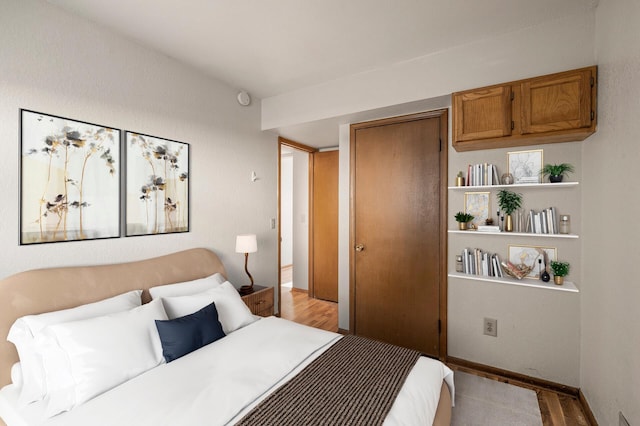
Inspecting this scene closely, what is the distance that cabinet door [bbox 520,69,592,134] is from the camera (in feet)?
6.24

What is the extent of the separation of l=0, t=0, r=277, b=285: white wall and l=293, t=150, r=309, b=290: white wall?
3.83 ft

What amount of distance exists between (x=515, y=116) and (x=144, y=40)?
2.86 metres

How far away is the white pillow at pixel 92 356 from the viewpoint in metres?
1.36

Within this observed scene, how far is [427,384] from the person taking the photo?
1508mm

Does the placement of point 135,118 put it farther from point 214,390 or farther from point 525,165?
point 525,165

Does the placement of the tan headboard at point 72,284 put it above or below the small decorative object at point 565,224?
below

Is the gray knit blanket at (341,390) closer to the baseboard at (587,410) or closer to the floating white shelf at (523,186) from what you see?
the baseboard at (587,410)

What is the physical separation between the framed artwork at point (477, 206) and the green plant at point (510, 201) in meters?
0.11

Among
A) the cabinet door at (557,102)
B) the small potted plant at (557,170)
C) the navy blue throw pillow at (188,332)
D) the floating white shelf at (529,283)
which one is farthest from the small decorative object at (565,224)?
the navy blue throw pillow at (188,332)

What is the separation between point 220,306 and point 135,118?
5.24 ft

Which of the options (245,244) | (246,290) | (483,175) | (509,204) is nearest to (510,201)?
(509,204)

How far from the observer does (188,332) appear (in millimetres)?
1755

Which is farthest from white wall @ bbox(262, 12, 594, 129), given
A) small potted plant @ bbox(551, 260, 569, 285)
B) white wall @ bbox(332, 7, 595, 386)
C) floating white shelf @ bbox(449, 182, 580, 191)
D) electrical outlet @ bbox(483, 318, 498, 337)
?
electrical outlet @ bbox(483, 318, 498, 337)

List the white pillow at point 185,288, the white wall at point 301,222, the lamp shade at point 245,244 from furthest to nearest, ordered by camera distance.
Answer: the white wall at point 301,222 → the lamp shade at point 245,244 → the white pillow at point 185,288
